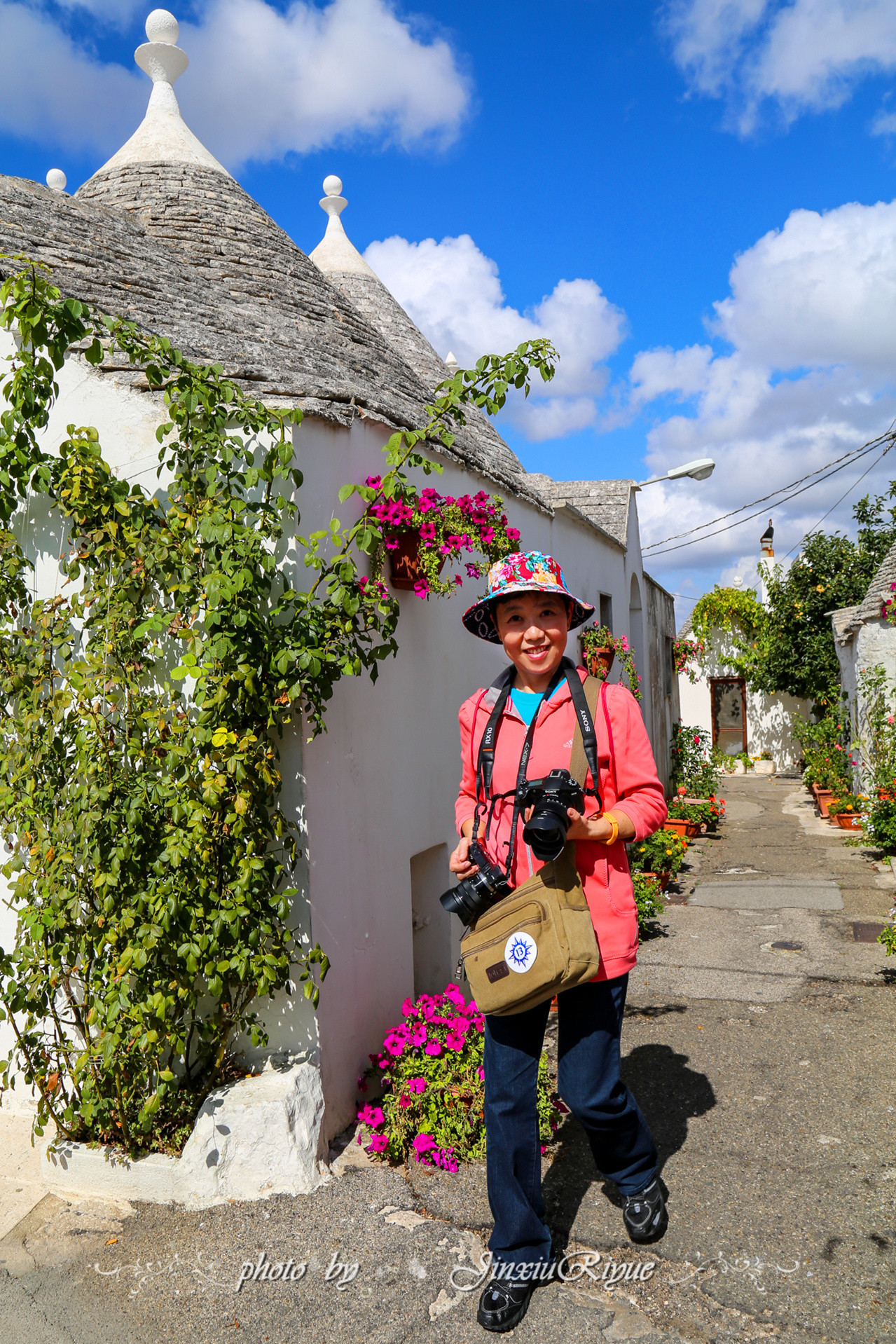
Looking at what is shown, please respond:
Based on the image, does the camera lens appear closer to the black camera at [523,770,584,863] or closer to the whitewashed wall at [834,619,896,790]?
the black camera at [523,770,584,863]

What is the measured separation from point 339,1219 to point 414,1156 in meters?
0.48

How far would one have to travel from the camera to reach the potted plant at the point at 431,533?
12.6 ft

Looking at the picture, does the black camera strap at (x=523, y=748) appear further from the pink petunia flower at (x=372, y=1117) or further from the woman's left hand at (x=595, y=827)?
the pink petunia flower at (x=372, y=1117)

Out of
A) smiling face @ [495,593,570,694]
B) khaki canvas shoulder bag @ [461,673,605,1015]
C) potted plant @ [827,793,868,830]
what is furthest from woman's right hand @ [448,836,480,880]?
potted plant @ [827,793,868,830]

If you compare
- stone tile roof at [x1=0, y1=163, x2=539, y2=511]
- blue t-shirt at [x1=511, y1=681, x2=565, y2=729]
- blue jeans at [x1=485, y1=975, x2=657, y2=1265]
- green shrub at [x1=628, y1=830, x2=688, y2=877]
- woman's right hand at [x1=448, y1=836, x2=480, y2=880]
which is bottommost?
green shrub at [x1=628, y1=830, x2=688, y2=877]

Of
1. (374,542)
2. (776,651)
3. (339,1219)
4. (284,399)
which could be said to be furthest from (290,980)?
(776,651)

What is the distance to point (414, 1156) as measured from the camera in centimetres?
344

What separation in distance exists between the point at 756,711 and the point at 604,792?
2021 cm

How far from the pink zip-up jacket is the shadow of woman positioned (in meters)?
1.13

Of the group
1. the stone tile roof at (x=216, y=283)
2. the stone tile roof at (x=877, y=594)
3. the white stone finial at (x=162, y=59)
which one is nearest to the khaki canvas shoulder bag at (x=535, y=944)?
the stone tile roof at (x=216, y=283)

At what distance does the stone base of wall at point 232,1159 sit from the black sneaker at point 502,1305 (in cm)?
89

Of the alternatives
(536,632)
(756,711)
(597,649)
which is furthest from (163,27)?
(756,711)

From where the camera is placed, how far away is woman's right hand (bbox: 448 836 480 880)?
8.42ft

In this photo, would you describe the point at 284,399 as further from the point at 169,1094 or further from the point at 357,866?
the point at 169,1094
